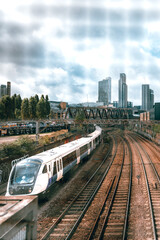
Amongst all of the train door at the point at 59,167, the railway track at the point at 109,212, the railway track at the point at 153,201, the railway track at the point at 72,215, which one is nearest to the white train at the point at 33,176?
the train door at the point at 59,167

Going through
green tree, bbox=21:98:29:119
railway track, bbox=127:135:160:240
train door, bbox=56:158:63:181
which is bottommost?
railway track, bbox=127:135:160:240

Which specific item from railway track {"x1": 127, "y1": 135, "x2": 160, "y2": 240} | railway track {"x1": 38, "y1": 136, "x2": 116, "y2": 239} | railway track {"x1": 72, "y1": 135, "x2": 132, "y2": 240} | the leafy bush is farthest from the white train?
railway track {"x1": 127, "y1": 135, "x2": 160, "y2": 240}

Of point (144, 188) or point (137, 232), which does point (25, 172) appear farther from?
point (144, 188)

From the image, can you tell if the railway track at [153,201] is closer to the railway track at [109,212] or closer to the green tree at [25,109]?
the railway track at [109,212]

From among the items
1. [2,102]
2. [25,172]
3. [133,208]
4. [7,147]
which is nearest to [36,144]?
[7,147]

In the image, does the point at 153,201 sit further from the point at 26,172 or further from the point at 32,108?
the point at 32,108

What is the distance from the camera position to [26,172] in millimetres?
12945

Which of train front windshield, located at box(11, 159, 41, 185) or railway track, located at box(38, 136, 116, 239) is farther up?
train front windshield, located at box(11, 159, 41, 185)

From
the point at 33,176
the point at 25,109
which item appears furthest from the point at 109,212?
the point at 25,109

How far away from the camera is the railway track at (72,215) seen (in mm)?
9914

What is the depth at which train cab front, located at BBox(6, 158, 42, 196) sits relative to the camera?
12.3 m

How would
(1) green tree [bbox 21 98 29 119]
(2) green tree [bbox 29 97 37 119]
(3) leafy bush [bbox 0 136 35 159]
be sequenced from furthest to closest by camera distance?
(2) green tree [bbox 29 97 37 119], (1) green tree [bbox 21 98 29 119], (3) leafy bush [bbox 0 136 35 159]

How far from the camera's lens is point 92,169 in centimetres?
2381

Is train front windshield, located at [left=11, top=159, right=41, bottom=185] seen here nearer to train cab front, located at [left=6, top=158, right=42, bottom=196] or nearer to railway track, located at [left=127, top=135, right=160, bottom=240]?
train cab front, located at [left=6, top=158, right=42, bottom=196]
